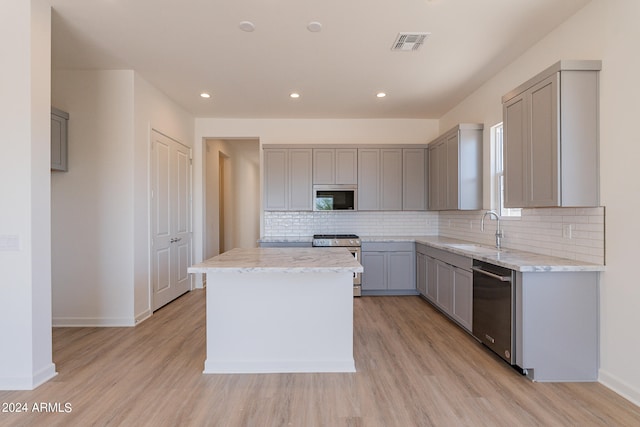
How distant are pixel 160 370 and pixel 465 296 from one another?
2.92 meters

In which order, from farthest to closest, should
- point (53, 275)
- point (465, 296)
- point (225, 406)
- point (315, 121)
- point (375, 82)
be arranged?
point (315, 121)
point (375, 82)
point (53, 275)
point (465, 296)
point (225, 406)

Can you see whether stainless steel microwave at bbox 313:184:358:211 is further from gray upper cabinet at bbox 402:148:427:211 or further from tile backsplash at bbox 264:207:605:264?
gray upper cabinet at bbox 402:148:427:211

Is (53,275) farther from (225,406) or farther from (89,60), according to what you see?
(225,406)

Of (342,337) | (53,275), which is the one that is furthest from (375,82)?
(53,275)

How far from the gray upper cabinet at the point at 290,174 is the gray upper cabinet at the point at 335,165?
0.13 m

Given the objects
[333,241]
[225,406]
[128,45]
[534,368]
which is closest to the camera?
[225,406]

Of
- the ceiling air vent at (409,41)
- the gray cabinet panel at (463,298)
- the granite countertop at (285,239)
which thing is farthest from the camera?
the granite countertop at (285,239)

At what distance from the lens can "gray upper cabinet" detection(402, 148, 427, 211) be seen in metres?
5.24

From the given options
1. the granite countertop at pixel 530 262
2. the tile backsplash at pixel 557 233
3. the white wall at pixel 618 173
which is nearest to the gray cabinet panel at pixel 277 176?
the granite countertop at pixel 530 262

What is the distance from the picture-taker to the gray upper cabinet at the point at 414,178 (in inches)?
206

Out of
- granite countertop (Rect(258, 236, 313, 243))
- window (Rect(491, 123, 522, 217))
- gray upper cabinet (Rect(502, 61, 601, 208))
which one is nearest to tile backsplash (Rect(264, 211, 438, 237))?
granite countertop (Rect(258, 236, 313, 243))

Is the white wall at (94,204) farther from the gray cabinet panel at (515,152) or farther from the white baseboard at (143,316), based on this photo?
the gray cabinet panel at (515,152)

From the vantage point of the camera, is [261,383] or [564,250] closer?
[261,383]

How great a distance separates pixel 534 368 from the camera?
8.09 ft
